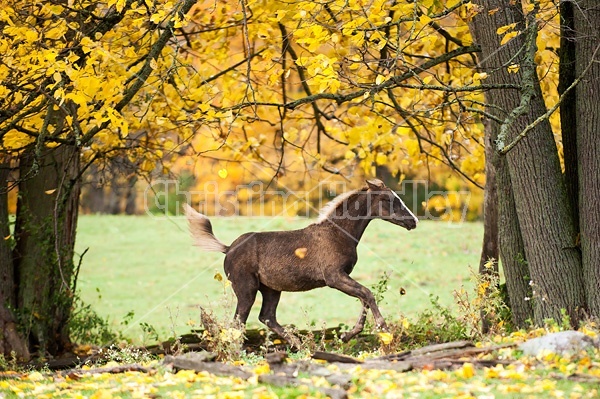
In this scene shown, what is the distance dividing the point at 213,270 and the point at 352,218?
1004 centimetres

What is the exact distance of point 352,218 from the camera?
32.1 feet

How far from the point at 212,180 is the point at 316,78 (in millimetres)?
20284

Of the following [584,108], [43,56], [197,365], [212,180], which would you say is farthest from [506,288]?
[212,180]

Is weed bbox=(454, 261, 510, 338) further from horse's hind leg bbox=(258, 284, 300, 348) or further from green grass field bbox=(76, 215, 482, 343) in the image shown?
green grass field bbox=(76, 215, 482, 343)

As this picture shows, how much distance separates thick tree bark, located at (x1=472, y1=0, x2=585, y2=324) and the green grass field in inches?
263

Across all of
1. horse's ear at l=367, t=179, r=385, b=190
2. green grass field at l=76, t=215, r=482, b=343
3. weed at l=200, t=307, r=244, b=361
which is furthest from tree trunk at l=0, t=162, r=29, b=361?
horse's ear at l=367, t=179, r=385, b=190

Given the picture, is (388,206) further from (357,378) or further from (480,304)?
(357,378)

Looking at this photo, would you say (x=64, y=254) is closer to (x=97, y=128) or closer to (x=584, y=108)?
(x=97, y=128)

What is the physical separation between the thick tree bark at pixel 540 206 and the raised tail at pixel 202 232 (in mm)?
3557

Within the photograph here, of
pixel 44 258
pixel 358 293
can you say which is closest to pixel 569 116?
pixel 358 293

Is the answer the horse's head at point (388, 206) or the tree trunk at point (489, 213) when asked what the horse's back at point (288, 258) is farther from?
the tree trunk at point (489, 213)

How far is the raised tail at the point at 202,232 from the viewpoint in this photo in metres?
10.2

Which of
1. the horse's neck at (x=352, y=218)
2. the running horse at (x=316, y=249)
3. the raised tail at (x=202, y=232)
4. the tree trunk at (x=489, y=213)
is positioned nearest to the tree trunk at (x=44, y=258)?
the raised tail at (x=202, y=232)

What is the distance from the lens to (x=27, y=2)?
998cm
